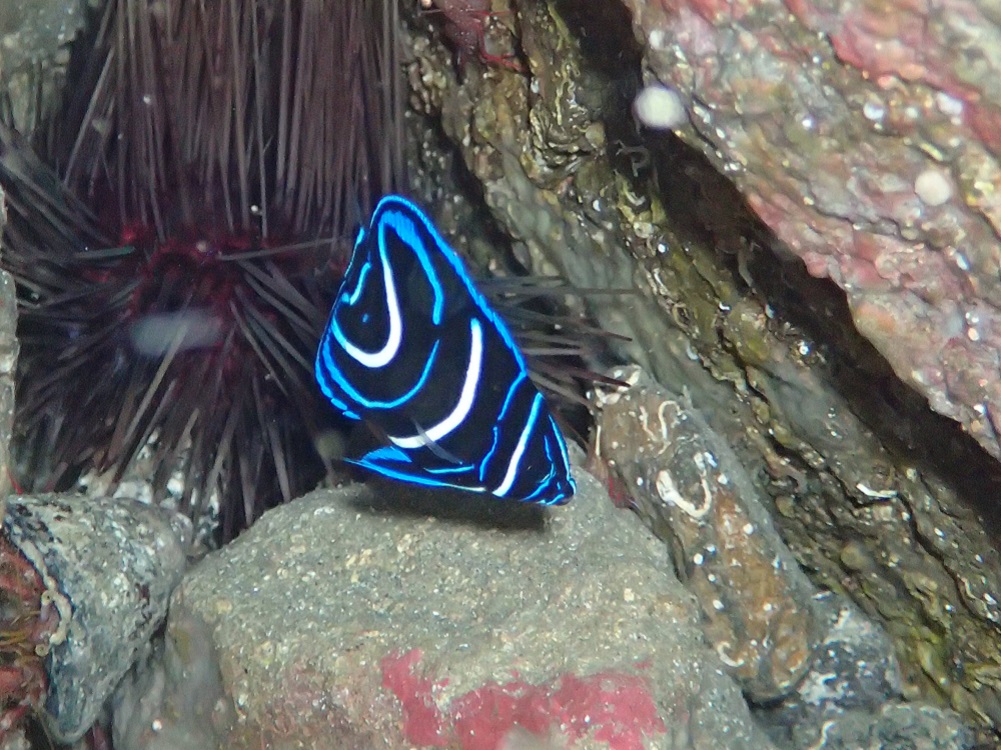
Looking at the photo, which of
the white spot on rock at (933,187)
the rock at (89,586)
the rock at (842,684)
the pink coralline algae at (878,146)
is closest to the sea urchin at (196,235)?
the rock at (89,586)

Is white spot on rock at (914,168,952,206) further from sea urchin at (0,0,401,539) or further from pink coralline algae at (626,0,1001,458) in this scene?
sea urchin at (0,0,401,539)

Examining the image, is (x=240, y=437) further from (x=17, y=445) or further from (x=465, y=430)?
(x=465, y=430)

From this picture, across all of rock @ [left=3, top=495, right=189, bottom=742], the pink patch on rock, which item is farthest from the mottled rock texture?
rock @ [left=3, top=495, right=189, bottom=742]

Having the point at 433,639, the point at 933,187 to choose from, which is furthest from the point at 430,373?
the point at 933,187

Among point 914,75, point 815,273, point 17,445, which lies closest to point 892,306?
point 815,273

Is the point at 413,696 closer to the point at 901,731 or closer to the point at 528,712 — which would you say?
the point at 528,712
